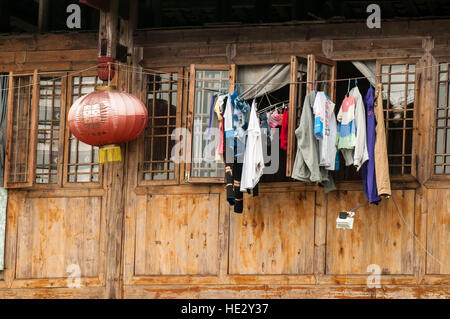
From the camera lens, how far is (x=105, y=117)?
12539 millimetres

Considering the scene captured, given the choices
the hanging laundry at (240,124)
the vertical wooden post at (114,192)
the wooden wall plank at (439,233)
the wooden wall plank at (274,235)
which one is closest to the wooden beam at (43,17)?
the vertical wooden post at (114,192)

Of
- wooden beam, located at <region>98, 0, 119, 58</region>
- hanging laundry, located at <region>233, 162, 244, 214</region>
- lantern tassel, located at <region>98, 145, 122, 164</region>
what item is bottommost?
hanging laundry, located at <region>233, 162, 244, 214</region>

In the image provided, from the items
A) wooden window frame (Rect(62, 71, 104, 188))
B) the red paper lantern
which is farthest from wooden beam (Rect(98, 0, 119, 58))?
wooden window frame (Rect(62, 71, 104, 188))

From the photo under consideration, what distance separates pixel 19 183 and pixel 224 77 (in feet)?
10.3

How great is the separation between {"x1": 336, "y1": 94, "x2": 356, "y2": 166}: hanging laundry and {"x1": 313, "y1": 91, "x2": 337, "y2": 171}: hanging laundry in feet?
0.25

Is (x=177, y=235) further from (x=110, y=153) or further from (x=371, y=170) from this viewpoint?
(x=371, y=170)

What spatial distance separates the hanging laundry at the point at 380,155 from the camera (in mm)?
11812

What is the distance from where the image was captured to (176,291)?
42.7 ft

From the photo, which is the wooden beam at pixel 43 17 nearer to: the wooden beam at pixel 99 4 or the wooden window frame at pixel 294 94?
the wooden beam at pixel 99 4

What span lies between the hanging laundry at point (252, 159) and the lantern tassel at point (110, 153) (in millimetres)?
1718

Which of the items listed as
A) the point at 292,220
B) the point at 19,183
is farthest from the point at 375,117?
the point at 19,183

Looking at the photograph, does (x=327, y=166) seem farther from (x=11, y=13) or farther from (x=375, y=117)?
(x=11, y=13)

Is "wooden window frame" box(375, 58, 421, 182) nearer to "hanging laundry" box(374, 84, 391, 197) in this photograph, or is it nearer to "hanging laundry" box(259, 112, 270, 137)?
"hanging laundry" box(374, 84, 391, 197)

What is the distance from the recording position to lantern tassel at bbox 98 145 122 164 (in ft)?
42.3
